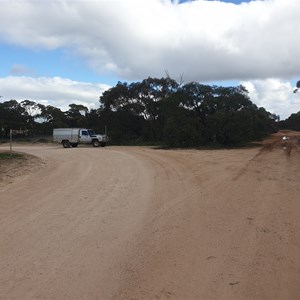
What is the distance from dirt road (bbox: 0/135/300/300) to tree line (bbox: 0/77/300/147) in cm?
2665

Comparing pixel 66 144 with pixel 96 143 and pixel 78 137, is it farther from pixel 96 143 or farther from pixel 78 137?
pixel 96 143

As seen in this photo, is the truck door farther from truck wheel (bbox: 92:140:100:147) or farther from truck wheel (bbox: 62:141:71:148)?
truck wheel (bbox: 62:141:71:148)

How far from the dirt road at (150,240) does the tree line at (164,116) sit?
87.4ft

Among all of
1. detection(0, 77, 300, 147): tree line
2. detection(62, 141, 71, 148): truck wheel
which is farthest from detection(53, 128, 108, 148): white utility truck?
detection(0, 77, 300, 147): tree line

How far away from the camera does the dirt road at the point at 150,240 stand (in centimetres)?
526

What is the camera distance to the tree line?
1575 inches

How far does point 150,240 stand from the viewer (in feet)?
23.6

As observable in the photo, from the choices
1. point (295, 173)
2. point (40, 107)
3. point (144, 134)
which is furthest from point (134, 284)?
point (40, 107)

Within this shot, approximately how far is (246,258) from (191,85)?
38.4 m

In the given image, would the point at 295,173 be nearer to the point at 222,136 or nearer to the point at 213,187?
the point at 213,187

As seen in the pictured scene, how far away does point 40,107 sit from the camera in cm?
8175

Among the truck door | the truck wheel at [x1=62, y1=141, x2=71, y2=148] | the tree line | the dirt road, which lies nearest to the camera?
the dirt road

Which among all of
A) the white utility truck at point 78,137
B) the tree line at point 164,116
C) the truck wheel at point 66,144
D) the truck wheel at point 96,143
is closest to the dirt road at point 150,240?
the tree line at point 164,116

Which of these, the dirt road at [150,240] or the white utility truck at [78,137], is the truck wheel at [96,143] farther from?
the dirt road at [150,240]
